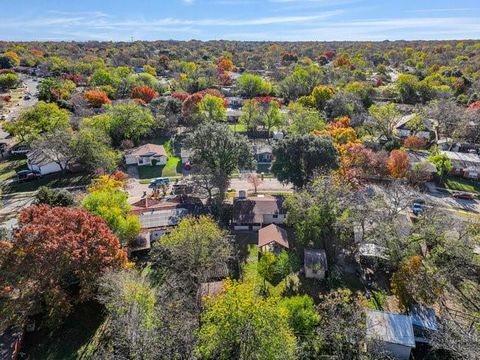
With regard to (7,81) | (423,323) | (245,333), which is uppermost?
(7,81)

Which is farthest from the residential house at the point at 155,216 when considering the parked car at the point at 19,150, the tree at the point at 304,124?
the parked car at the point at 19,150

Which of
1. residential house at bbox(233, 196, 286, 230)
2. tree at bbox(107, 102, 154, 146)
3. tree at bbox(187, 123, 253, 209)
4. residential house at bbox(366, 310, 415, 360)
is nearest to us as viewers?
residential house at bbox(366, 310, 415, 360)

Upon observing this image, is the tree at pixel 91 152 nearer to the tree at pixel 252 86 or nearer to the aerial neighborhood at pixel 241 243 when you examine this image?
the aerial neighborhood at pixel 241 243

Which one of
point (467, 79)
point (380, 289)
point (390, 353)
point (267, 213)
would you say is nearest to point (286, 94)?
point (467, 79)

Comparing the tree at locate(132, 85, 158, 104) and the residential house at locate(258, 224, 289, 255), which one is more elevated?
the tree at locate(132, 85, 158, 104)

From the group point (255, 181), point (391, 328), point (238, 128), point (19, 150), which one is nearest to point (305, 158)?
point (255, 181)

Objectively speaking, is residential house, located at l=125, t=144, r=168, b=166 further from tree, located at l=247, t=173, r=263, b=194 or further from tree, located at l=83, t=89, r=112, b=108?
tree, located at l=83, t=89, r=112, b=108

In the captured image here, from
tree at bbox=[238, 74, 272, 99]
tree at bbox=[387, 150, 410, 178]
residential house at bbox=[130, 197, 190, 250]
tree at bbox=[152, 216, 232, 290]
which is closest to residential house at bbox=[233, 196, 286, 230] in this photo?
residential house at bbox=[130, 197, 190, 250]

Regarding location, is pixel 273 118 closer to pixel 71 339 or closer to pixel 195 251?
pixel 195 251
